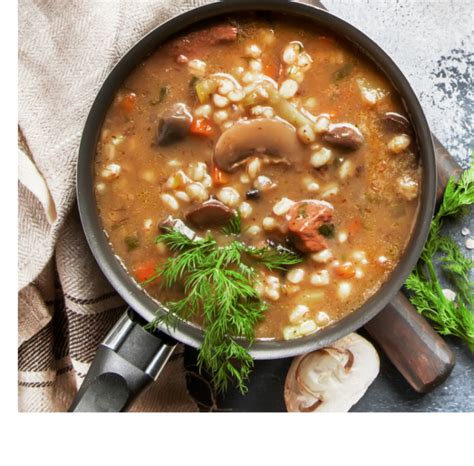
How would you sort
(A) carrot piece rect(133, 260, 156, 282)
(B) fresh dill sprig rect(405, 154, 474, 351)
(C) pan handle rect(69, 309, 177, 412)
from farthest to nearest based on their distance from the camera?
(B) fresh dill sprig rect(405, 154, 474, 351), (A) carrot piece rect(133, 260, 156, 282), (C) pan handle rect(69, 309, 177, 412)

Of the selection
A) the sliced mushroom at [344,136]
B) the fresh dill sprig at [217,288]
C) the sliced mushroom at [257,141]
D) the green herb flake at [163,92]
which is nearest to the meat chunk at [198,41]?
the green herb flake at [163,92]

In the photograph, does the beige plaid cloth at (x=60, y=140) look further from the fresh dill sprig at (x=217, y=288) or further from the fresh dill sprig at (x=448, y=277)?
the fresh dill sprig at (x=448, y=277)

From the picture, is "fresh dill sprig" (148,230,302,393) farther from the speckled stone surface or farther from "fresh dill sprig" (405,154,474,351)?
"fresh dill sprig" (405,154,474,351)

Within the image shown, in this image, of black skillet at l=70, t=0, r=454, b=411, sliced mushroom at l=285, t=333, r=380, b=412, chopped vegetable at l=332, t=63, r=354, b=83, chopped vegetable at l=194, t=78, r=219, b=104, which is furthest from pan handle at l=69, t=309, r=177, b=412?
chopped vegetable at l=332, t=63, r=354, b=83

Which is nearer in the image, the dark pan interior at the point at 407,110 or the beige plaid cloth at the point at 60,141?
the dark pan interior at the point at 407,110

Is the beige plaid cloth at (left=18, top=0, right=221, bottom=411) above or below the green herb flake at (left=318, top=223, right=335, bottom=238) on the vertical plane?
below

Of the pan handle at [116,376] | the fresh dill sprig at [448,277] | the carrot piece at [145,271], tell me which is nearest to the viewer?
the pan handle at [116,376]
